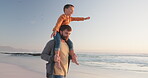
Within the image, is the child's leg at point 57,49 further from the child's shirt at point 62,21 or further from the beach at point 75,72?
the beach at point 75,72

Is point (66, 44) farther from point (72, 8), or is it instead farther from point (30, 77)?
point (30, 77)

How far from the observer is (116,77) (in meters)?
8.64

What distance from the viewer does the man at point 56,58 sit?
2.98 meters

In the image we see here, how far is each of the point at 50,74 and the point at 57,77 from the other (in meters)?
0.10

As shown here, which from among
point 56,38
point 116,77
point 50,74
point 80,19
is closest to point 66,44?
point 56,38

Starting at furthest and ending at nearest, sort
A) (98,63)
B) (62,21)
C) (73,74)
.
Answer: (98,63) → (73,74) → (62,21)

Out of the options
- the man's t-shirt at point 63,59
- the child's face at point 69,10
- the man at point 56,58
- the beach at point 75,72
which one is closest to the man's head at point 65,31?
the man at point 56,58

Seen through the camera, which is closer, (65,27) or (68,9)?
(65,27)

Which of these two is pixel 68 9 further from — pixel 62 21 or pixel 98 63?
pixel 98 63

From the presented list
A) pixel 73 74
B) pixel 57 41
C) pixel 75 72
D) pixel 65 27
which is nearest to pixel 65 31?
pixel 65 27

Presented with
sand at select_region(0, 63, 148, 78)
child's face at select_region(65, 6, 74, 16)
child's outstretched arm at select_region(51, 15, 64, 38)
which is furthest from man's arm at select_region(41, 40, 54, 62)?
sand at select_region(0, 63, 148, 78)

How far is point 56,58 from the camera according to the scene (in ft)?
9.57

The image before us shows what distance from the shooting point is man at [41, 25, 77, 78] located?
117 inches

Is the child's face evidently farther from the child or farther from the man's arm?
the man's arm
